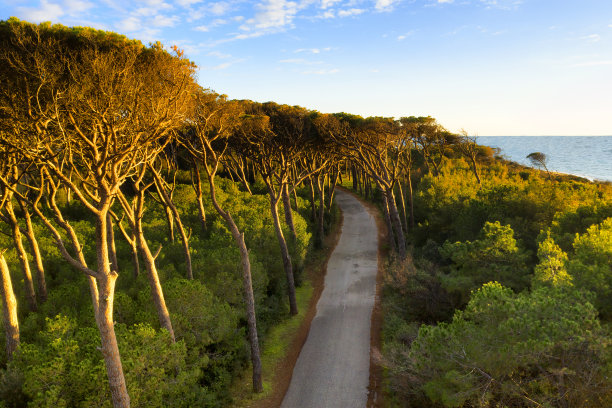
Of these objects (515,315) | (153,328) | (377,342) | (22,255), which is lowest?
(377,342)

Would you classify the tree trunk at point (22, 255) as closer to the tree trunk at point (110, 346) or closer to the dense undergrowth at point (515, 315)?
the tree trunk at point (110, 346)

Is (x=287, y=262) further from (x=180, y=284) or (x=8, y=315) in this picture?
(x=8, y=315)

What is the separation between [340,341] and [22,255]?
45.7 ft

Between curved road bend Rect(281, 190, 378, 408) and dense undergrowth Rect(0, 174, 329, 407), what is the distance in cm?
258

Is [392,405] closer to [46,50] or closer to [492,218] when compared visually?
[492,218]

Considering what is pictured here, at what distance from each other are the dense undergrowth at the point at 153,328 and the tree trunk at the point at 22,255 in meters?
0.65

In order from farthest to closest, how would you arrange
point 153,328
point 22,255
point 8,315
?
point 22,255, point 153,328, point 8,315

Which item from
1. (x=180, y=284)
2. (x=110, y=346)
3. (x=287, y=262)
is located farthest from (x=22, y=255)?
(x=287, y=262)

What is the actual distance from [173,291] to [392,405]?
9.14 meters

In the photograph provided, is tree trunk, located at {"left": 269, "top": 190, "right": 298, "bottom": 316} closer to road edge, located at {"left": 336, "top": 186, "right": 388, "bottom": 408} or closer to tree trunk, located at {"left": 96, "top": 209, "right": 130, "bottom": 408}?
road edge, located at {"left": 336, "top": 186, "right": 388, "bottom": 408}

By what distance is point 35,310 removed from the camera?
42.8ft

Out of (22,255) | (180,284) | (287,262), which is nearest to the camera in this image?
(22,255)

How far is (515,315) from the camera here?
29.4 ft

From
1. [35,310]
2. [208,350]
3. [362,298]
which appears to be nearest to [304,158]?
[362,298]
